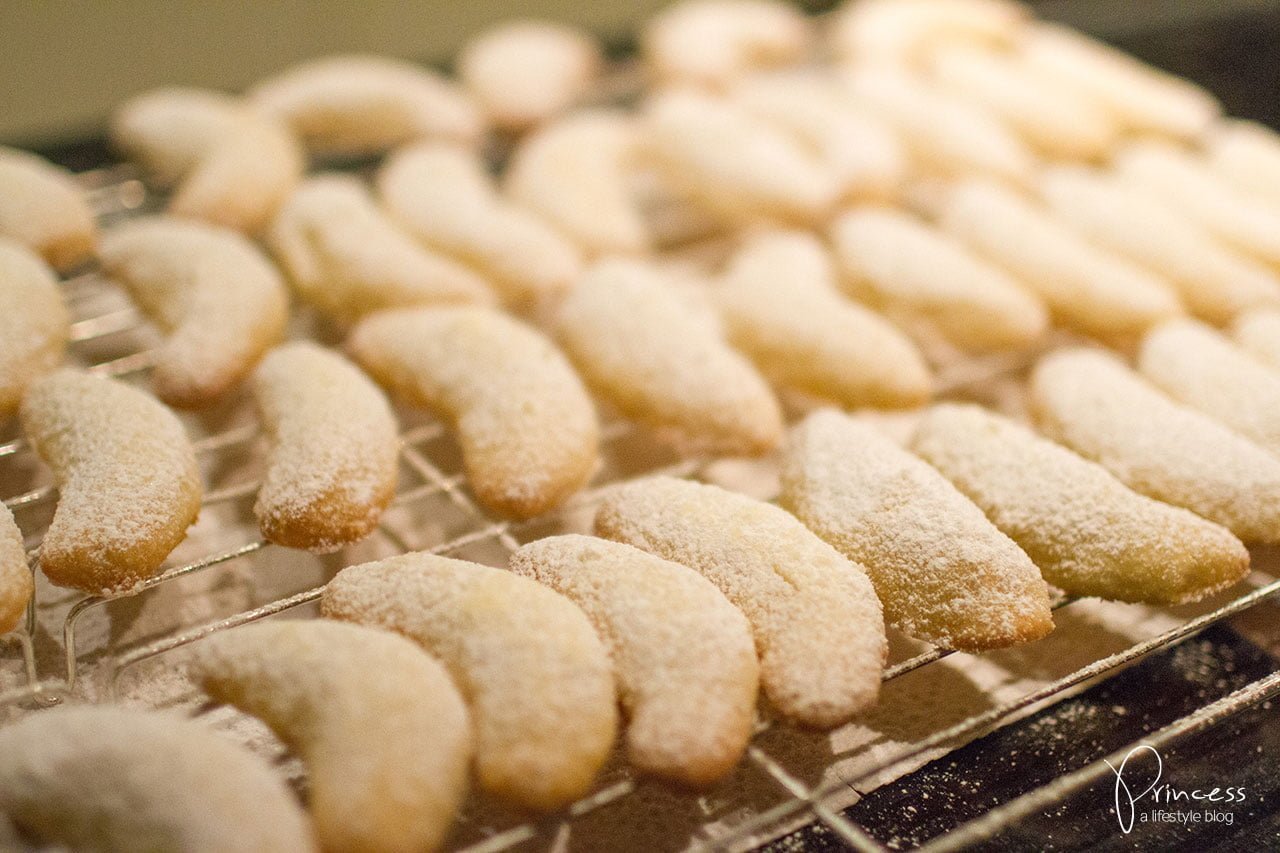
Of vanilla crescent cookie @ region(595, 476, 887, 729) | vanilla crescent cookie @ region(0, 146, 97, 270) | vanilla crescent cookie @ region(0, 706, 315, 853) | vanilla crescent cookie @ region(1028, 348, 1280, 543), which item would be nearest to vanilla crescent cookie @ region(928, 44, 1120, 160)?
vanilla crescent cookie @ region(1028, 348, 1280, 543)

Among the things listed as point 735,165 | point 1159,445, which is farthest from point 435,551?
point 735,165

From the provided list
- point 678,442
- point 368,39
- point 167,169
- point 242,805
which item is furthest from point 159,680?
point 368,39

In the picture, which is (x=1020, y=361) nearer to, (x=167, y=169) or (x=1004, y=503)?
(x=1004, y=503)

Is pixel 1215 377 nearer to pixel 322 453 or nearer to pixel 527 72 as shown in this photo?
pixel 322 453

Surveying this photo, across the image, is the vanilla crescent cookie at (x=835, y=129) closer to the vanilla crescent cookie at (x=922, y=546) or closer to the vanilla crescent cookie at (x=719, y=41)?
the vanilla crescent cookie at (x=719, y=41)

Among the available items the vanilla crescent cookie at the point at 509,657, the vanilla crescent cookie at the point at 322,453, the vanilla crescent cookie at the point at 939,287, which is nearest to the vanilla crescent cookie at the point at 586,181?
the vanilla crescent cookie at the point at 939,287

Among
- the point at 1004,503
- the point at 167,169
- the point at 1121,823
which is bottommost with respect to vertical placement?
the point at 1121,823
